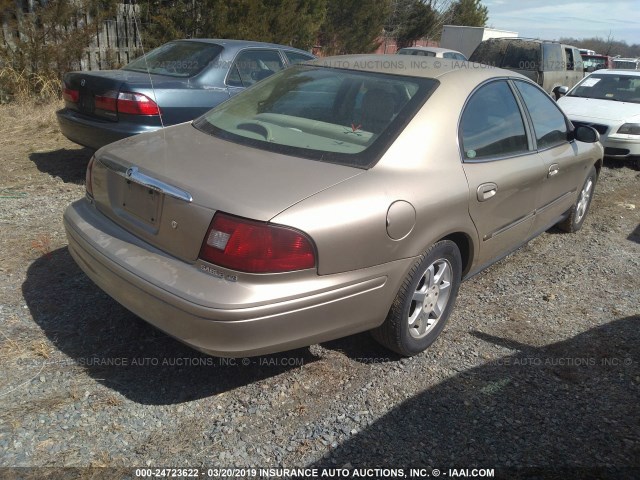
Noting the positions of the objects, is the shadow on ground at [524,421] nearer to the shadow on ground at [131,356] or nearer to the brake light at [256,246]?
the shadow on ground at [131,356]

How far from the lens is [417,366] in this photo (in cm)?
326

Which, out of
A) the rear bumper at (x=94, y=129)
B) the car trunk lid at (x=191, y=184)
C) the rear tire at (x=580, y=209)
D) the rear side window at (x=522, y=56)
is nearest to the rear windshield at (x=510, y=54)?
the rear side window at (x=522, y=56)

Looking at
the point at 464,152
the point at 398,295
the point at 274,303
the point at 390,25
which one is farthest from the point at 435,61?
the point at 390,25

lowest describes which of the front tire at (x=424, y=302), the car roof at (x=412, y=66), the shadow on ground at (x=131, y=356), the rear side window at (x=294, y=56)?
the shadow on ground at (x=131, y=356)

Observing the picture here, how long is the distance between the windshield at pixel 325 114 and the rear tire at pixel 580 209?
2.81 meters

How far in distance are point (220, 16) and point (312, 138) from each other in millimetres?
9984

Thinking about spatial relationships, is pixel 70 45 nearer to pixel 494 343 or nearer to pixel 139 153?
pixel 139 153

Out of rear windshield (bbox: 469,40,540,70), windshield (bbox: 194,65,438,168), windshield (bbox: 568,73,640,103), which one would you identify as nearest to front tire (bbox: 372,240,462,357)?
windshield (bbox: 194,65,438,168)

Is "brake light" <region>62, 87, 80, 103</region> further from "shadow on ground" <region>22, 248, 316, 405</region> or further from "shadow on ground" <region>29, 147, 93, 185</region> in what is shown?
"shadow on ground" <region>22, 248, 316, 405</region>

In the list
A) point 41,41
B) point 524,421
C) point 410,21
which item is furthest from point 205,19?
point 410,21

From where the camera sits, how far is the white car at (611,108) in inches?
340

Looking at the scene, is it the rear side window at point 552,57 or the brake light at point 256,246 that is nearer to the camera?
the brake light at point 256,246

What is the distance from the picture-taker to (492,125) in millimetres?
3639

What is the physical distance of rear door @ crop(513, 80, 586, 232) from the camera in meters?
4.17
